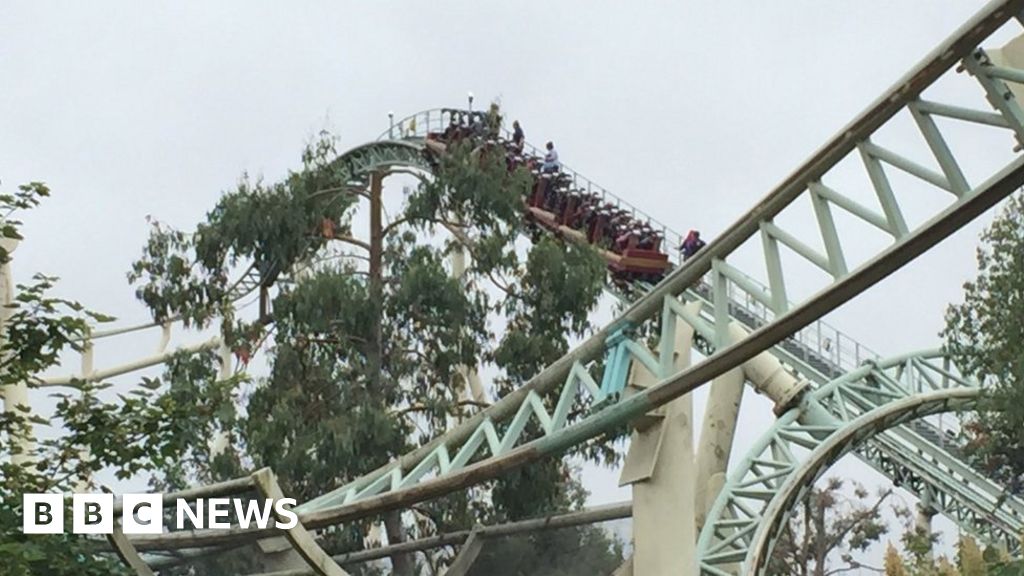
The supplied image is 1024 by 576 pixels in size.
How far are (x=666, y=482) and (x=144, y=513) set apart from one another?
303 centimetres

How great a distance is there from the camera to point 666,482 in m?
9.20

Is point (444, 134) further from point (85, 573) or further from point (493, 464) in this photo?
point (85, 573)

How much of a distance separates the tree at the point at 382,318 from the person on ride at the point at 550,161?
4961mm

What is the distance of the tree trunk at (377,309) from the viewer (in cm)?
1617

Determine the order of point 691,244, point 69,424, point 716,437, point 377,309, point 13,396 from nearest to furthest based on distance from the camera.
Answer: point 69,424 → point 13,396 → point 716,437 → point 377,309 → point 691,244

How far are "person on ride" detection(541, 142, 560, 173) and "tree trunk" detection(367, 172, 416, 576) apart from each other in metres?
4.75

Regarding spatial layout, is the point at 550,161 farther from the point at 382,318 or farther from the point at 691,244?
the point at 382,318

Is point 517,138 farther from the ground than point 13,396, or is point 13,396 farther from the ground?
point 517,138

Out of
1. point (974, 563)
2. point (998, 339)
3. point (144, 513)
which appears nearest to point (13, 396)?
point (144, 513)

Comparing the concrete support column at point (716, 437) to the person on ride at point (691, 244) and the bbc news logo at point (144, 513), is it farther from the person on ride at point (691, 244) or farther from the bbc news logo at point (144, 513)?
the person on ride at point (691, 244)

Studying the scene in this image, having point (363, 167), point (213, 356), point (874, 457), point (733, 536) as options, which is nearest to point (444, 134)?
point (363, 167)

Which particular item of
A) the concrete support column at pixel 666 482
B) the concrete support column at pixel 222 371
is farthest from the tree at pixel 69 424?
the concrete support column at pixel 222 371

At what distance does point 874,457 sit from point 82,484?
45.2 feet

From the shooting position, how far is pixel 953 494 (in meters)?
19.2
